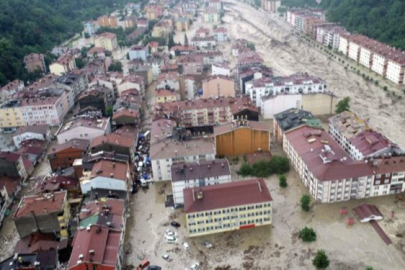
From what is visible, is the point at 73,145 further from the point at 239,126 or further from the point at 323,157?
the point at 323,157

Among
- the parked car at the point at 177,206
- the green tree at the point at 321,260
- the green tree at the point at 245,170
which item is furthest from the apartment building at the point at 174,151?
the green tree at the point at 321,260

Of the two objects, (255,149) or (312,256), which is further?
(255,149)

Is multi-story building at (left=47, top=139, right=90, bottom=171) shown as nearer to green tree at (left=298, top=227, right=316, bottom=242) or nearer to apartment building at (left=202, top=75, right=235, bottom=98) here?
apartment building at (left=202, top=75, right=235, bottom=98)

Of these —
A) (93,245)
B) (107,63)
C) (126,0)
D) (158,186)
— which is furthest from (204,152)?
(126,0)

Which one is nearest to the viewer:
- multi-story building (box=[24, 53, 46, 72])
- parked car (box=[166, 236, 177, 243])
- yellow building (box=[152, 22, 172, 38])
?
parked car (box=[166, 236, 177, 243])

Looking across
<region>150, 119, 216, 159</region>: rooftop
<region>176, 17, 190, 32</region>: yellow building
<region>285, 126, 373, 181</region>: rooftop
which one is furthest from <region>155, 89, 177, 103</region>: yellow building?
<region>176, 17, 190, 32</region>: yellow building

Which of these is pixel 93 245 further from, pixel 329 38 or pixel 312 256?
pixel 329 38

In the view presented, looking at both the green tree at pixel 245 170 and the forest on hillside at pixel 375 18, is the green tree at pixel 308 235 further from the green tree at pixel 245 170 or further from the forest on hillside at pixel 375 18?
the forest on hillside at pixel 375 18
